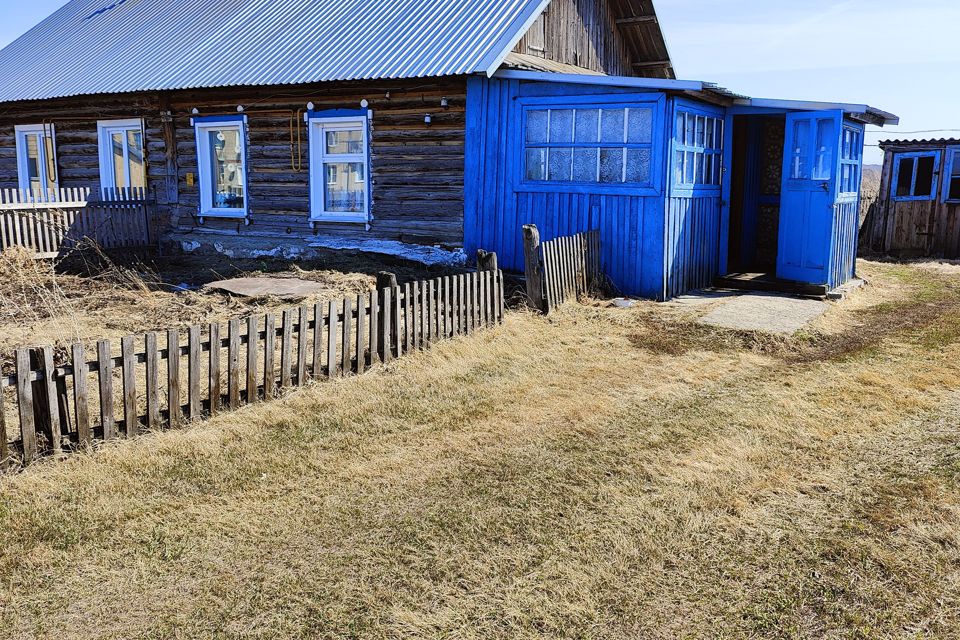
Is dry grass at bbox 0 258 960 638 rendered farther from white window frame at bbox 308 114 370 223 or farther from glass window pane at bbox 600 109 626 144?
white window frame at bbox 308 114 370 223

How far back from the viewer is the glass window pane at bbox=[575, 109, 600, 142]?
460 inches

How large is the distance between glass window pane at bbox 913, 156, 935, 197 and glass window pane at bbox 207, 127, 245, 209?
1538 centimetres

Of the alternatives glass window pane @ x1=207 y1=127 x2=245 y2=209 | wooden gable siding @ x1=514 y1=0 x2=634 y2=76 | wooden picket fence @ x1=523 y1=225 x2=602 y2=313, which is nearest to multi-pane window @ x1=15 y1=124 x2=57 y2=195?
glass window pane @ x1=207 y1=127 x2=245 y2=209

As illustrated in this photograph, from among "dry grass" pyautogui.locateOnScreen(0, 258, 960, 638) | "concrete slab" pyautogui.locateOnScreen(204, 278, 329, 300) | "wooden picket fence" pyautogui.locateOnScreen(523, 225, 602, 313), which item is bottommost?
"dry grass" pyautogui.locateOnScreen(0, 258, 960, 638)

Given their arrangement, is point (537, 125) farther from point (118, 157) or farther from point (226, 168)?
point (118, 157)

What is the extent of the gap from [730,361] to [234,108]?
35.6ft

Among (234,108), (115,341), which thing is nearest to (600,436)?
(115,341)

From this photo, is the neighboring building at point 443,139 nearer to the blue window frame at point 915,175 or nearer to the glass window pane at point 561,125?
the glass window pane at point 561,125

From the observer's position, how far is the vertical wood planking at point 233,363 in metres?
6.23

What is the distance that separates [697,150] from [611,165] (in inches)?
54.3

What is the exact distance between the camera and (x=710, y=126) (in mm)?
12367

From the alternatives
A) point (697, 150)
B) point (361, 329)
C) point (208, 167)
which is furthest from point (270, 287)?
point (697, 150)

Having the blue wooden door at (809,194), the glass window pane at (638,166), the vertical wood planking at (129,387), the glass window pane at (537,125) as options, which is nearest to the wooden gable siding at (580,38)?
the glass window pane at (537,125)

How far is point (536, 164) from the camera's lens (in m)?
12.4
